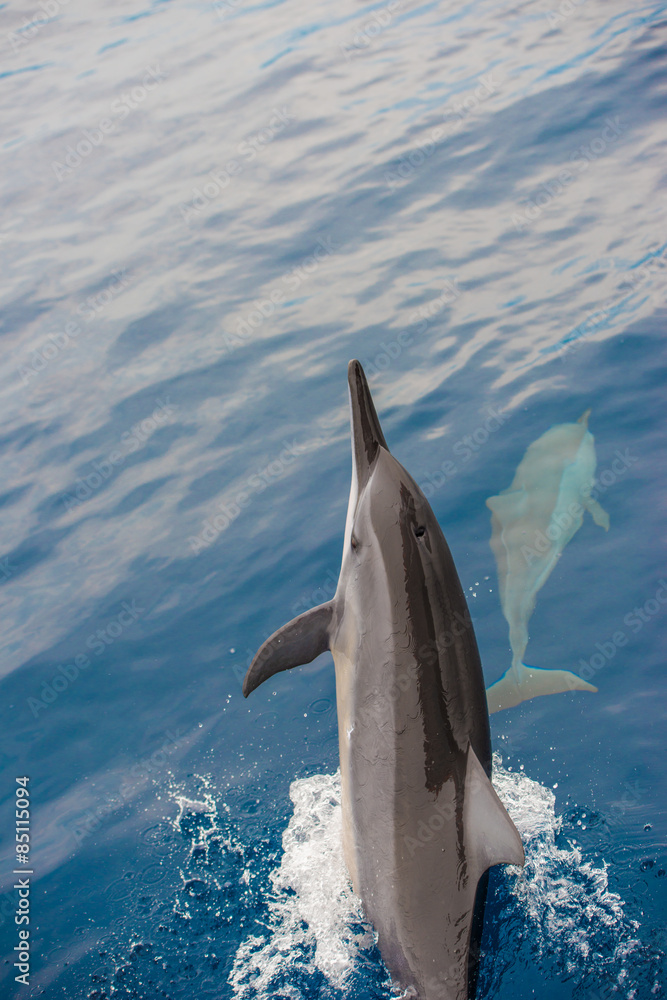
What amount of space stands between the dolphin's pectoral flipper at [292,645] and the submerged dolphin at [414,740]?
239 mm

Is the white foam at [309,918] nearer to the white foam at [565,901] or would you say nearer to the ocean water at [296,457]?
the ocean water at [296,457]

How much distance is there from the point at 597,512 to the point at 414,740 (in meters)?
4.18

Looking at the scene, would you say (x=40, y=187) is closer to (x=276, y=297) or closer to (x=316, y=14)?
(x=276, y=297)

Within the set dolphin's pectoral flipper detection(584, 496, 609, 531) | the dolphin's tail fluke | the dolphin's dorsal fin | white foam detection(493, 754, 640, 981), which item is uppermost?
the dolphin's dorsal fin

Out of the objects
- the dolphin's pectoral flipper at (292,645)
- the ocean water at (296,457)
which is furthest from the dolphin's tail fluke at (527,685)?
the dolphin's pectoral flipper at (292,645)

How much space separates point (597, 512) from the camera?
25.4ft

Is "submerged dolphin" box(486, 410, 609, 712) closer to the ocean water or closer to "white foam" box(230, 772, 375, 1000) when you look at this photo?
the ocean water

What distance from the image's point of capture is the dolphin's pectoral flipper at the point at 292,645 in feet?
15.3

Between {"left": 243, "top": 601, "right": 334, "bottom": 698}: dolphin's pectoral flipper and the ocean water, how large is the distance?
4.25 feet

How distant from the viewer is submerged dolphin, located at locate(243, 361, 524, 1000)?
164 inches

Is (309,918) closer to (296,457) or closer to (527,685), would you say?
(527,685)

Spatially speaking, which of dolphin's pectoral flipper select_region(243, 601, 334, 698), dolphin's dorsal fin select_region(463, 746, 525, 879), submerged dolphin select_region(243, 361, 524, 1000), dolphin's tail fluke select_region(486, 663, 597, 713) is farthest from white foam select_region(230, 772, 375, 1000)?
dolphin's tail fluke select_region(486, 663, 597, 713)

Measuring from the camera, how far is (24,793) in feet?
21.6

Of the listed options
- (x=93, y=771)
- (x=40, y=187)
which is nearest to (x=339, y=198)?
(x=40, y=187)
